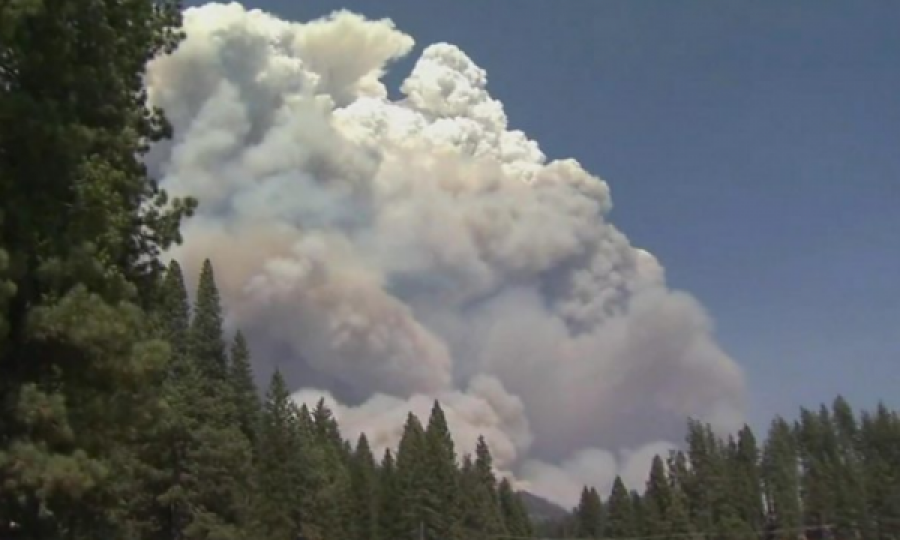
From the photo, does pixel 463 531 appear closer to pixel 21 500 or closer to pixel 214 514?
pixel 214 514

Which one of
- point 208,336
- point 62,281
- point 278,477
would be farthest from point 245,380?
point 62,281

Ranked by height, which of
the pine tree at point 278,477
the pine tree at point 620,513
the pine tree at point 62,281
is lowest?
the pine tree at point 62,281

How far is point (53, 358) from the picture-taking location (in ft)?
59.5

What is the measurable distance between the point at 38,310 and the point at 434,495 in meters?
115

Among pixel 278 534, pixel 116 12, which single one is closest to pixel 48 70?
pixel 116 12

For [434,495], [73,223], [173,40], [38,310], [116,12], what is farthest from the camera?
[434,495]

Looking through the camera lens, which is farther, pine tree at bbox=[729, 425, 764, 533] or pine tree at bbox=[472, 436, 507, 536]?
pine tree at bbox=[729, 425, 764, 533]

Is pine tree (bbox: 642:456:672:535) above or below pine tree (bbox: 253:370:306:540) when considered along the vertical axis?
above

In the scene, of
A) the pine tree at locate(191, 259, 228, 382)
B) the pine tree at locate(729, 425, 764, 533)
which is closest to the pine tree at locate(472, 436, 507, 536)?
the pine tree at locate(729, 425, 764, 533)

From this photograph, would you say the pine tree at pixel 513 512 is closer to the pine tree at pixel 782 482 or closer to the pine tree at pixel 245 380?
the pine tree at pixel 782 482

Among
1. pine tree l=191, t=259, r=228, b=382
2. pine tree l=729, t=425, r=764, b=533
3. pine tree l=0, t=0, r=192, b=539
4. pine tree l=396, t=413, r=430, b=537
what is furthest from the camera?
pine tree l=729, t=425, r=764, b=533

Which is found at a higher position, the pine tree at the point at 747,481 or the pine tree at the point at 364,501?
the pine tree at the point at 747,481

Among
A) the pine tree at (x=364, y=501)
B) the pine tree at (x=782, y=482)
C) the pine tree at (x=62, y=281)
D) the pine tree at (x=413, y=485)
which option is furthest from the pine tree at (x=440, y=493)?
the pine tree at (x=62, y=281)

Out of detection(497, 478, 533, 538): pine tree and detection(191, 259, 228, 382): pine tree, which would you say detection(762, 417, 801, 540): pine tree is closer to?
detection(497, 478, 533, 538): pine tree
